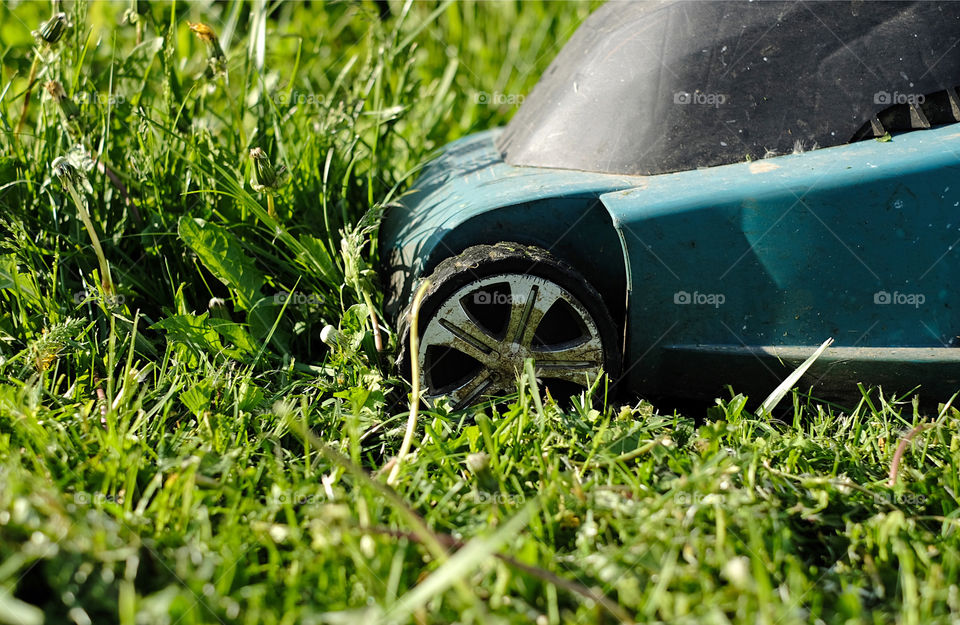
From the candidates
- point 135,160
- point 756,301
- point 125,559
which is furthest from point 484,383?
point 135,160

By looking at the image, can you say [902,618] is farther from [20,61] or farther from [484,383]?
[20,61]

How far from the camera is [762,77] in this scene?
191 centimetres

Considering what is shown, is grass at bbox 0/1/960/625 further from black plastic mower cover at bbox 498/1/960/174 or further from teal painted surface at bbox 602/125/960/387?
black plastic mower cover at bbox 498/1/960/174

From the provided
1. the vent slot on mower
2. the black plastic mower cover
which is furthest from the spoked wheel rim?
the vent slot on mower

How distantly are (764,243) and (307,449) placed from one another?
104 centimetres

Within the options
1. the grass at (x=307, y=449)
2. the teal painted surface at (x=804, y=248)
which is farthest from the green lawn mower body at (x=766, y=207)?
the grass at (x=307, y=449)

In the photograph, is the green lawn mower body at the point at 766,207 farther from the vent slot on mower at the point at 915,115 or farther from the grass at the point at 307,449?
the grass at the point at 307,449

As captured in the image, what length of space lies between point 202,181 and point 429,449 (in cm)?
105

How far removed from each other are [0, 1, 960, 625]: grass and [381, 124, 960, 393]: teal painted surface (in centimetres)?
18

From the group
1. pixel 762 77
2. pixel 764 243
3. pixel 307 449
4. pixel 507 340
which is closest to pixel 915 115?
pixel 762 77

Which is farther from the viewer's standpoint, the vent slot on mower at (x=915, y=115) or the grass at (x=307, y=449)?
the vent slot on mower at (x=915, y=115)

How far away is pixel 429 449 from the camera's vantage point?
1.71 m

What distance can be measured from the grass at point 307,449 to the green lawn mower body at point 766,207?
0.16 metres

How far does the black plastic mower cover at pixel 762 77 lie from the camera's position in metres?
1.89
